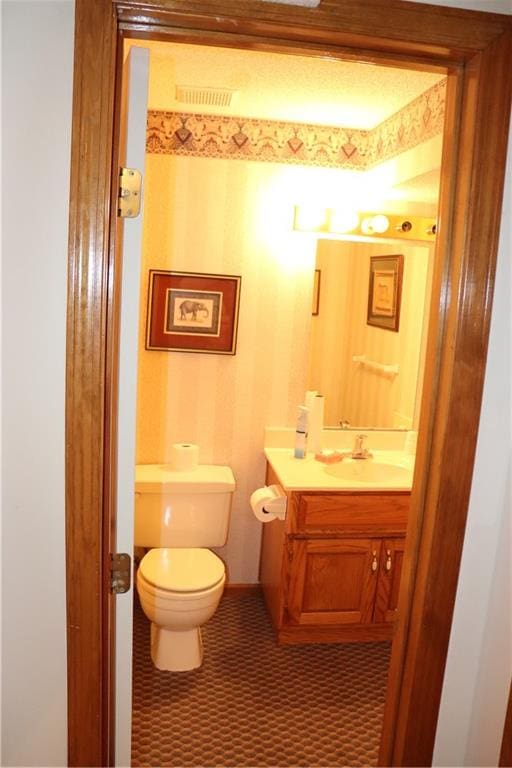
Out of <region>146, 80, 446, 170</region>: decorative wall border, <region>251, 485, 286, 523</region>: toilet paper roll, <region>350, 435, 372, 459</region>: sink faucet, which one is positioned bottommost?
<region>251, 485, 286, 523</region>: toilet paper roll

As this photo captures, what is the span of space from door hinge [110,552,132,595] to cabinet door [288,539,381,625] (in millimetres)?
1529

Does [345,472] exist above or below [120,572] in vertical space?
below

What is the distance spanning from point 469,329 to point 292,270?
6.25ft

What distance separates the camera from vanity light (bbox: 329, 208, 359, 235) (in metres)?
2.93

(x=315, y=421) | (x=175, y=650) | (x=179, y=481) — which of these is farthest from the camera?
(x=315, y=421)

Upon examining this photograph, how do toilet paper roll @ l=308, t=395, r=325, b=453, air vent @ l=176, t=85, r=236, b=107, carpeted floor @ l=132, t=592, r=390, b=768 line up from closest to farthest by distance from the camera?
carpeted floor @ l=132, t=592, r=390, b=768
air vent @ l=176, t=85, r=236, b=107
toilet paper roll @ l=308, t=395, r=325, b=453

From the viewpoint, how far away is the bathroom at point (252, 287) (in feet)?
9.46

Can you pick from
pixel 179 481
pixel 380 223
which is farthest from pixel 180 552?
pixel 380 223

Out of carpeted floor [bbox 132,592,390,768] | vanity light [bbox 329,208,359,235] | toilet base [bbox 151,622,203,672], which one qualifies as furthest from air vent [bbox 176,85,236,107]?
carpeted floor [bbox 132,592,390,768]

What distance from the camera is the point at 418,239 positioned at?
113 inches

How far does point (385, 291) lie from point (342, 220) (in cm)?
43

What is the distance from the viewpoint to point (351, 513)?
2.61m

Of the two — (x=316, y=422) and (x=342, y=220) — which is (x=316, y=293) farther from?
(x=316, y=422)

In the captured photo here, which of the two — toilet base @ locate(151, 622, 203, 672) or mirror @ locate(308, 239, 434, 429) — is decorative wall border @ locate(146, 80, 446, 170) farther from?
toilet base @ locate(151, 622, 203, 672)
